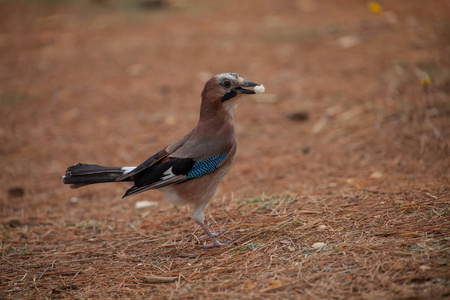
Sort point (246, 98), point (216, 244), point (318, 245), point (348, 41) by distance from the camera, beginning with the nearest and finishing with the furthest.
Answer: point (318, 245)
point (216, 244)
point (246, 98)
point (348, 41)

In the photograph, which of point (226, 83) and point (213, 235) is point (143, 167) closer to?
point (213, 235)

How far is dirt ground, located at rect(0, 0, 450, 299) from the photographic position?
3.31 meters

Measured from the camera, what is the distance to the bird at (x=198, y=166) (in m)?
4.07

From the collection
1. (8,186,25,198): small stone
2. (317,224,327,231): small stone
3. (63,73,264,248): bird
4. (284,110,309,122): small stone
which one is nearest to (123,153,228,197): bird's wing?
(63,73,264,248): bird

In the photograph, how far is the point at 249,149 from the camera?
22.8ft

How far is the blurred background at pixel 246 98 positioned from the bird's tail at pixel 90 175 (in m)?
1.24

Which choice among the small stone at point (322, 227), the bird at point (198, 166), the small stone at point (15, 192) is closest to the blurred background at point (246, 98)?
the small stone at point (15, 192)

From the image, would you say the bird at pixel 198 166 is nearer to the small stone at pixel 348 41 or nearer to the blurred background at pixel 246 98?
the blurred background at pixel 246 98

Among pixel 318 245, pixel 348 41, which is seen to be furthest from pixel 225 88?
pixel 348 41

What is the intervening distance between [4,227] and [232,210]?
2.57 metres

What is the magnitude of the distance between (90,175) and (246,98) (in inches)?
127

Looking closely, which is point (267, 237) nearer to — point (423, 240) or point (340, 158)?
point (423, 240)

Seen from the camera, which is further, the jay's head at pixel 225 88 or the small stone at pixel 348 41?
the small stone at pixel 348 41

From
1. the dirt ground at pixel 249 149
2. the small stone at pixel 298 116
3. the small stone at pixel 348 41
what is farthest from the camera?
the small stone at pixel 348 41
